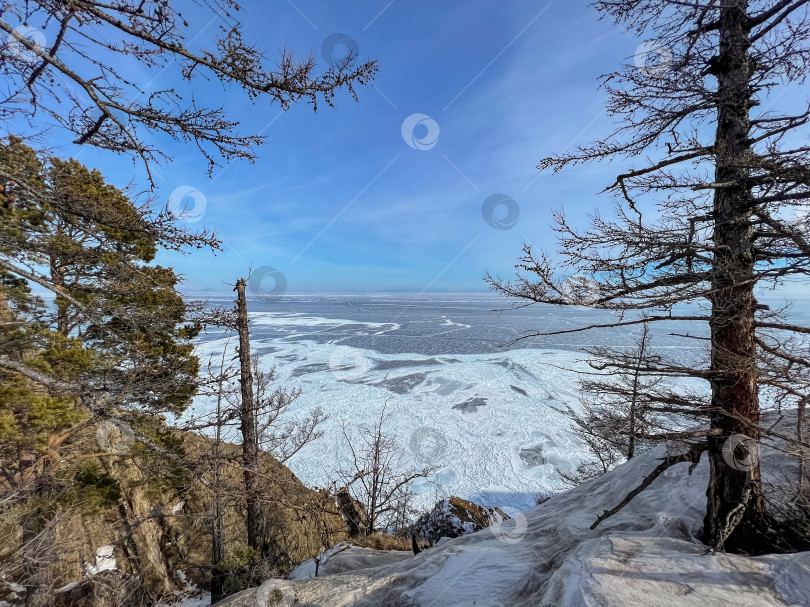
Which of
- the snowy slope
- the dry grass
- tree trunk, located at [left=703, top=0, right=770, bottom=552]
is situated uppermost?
tree trunk, located at [left=703, top=0, right=770, bottom=552]

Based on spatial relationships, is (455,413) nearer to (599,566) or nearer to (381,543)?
(381,543)

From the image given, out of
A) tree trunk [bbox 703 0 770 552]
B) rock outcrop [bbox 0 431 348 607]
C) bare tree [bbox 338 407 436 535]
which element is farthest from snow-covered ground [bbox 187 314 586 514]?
tree trunk [bbox 703 0 770 552]

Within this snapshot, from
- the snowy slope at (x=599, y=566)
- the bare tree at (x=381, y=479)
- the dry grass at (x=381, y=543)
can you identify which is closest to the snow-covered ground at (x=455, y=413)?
the bare tree at (x=381, y=479)

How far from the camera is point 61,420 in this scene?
25.6ft

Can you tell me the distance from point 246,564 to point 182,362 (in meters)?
5.96

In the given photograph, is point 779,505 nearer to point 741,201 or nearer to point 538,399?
point 741,201

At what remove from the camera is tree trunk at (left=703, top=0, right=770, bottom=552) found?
339 centimetres

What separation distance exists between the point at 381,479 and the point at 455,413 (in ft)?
22.9

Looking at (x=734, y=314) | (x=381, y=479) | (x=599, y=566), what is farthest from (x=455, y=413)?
(x=734, y=314)

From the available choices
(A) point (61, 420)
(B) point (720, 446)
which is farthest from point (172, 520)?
(B) point (720, 446)

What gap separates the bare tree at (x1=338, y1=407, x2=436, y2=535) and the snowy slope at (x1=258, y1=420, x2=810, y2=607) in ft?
25.8

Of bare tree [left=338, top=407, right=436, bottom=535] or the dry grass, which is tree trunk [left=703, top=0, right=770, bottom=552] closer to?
the dry grass

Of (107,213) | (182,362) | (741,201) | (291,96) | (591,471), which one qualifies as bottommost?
(591,471)

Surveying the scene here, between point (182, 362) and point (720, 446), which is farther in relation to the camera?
point (182, 362)
